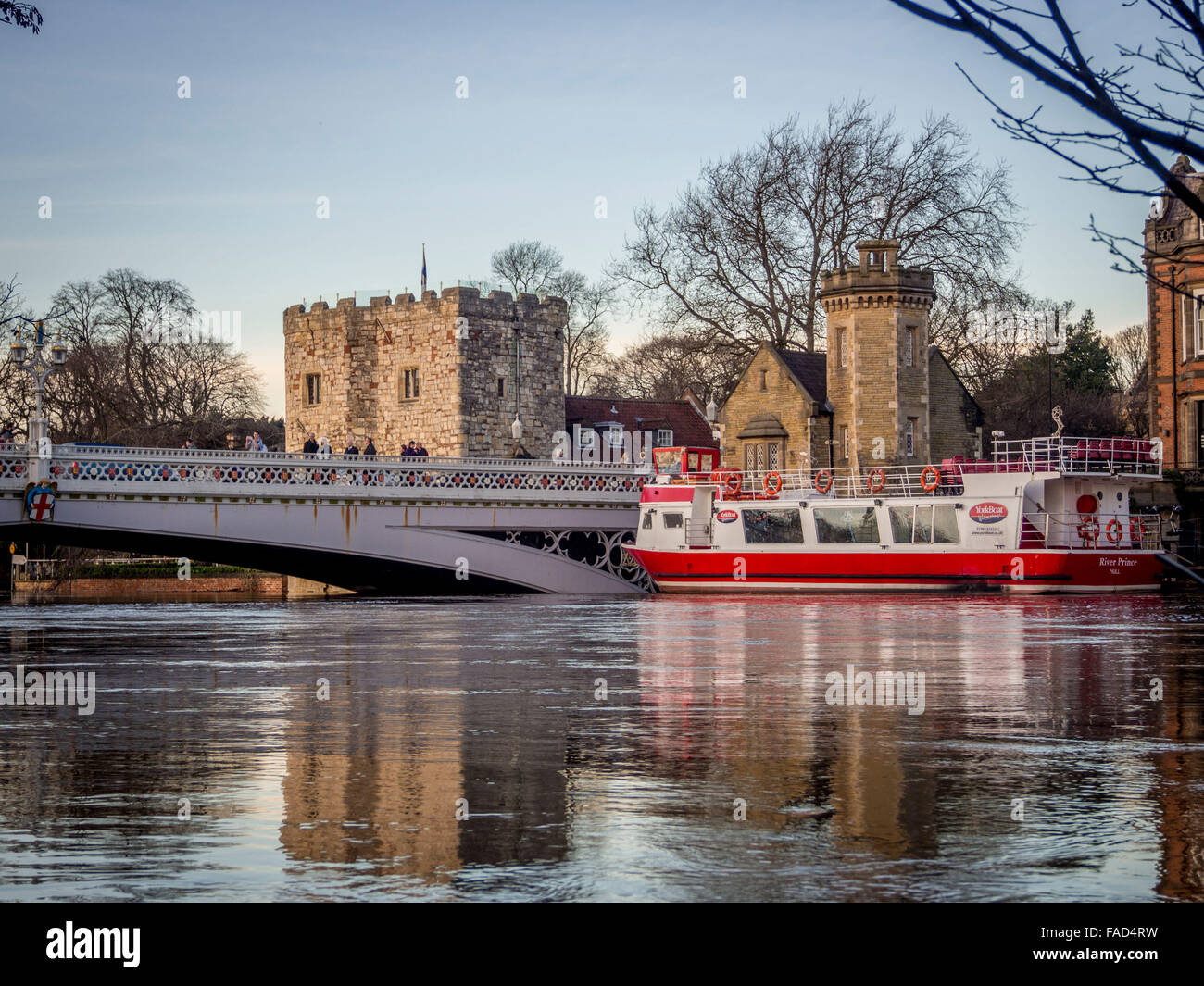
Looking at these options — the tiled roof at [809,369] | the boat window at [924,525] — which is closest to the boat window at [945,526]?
the boat window at [924,525]

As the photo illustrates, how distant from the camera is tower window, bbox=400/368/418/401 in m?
58.1

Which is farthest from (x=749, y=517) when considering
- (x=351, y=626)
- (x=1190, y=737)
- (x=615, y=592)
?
(x=1190, y=737)

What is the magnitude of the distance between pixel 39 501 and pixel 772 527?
2096 centimetres

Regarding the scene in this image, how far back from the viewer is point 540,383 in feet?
191

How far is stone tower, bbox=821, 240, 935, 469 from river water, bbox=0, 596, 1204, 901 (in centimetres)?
4072

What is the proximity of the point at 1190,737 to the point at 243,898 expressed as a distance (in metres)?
6.69

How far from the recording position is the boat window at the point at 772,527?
46.2 metres

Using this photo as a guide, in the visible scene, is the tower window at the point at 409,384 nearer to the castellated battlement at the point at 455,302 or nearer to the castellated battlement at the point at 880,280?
the castellated battlement at the point at 455,302
